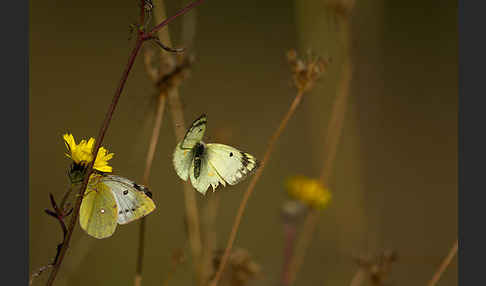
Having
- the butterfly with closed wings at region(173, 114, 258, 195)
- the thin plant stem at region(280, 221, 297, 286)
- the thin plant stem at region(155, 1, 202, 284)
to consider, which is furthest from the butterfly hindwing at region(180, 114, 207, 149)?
the thin plant stem at region(280, 221, 297, 286)

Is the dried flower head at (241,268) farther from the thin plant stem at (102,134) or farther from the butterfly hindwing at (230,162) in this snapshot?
the thin plant stem at (102,134)

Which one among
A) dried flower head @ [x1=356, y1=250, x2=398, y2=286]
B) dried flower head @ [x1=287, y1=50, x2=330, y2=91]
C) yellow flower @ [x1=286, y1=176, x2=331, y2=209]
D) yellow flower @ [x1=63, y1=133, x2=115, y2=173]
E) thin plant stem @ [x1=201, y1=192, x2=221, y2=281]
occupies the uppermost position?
dried flower head @ [x1=287, y1=50, x2=330, y2=91]

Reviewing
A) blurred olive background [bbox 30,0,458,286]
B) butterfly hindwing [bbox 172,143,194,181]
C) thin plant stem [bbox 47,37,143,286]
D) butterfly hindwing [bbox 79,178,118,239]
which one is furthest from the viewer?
blurred olive background [bbox 30,0,458,286]

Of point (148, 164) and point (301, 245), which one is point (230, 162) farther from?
point (301, 245)

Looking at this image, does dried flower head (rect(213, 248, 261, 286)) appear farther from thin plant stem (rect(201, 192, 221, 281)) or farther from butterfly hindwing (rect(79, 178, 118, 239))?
butterfly hindwing (rect(79, 178, 118, 239))

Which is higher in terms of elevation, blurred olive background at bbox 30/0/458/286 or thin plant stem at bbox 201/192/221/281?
blurred olive background at bbox 30/0/458/286

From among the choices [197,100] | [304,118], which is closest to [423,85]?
[304,118]

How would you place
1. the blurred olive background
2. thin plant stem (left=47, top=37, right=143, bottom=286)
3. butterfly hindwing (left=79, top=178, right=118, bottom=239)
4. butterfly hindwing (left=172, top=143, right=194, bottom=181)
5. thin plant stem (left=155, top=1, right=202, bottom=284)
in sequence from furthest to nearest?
the blurred olive background
thin plant stem (left=155, top=1, right=202, bottom=284)
butterfly hindwing (left=172, top=143, right=194, bottom=181)
butterfly hindwing (left=79, top=178, right=118, bottom=239)
thin plant stem (left=47, top=37, right=143, bottom=286)
